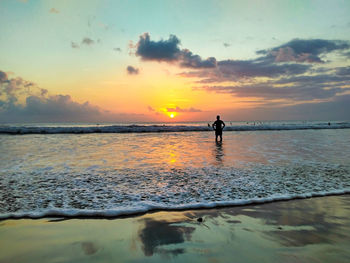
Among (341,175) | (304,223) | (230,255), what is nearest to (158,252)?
(230,255)

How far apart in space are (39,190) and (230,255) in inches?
204

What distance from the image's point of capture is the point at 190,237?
3373 millimetres

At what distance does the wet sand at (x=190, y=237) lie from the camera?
2.89 meters

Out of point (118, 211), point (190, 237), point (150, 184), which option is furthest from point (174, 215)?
point (150, 184)

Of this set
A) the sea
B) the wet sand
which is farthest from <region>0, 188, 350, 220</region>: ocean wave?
the wet sand

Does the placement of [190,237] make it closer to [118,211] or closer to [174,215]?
[174,215]

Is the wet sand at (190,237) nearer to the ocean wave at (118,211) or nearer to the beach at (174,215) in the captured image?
the beach at (174,215)

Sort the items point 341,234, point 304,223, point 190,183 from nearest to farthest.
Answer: point 341,234 → point 304,223 → point 190,183

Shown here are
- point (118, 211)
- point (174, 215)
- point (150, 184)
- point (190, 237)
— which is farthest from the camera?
point (150, 184)

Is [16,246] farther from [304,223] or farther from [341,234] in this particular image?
[341,234]

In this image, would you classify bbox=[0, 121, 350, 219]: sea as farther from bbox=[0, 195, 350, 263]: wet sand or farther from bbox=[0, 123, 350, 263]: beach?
bbox=[0, 195, 350, 263]: wet sand

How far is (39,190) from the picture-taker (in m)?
5.80

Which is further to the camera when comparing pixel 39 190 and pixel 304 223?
pixel 39 190

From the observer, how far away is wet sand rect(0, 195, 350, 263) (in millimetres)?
2891
